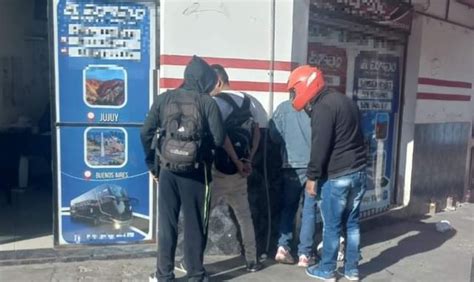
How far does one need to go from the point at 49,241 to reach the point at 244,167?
208cm

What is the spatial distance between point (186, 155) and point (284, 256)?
5.45ft

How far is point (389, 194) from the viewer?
7.40m

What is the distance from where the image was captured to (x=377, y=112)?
7.01m

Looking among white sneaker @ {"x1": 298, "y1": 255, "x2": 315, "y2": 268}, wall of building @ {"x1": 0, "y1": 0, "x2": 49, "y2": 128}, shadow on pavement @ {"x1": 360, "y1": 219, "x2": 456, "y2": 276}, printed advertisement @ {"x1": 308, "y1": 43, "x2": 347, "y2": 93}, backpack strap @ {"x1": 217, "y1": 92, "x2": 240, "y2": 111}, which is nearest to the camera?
backpack strap @ {"x1": 217, "y1": 92, "x2": 240, "y2": 111}

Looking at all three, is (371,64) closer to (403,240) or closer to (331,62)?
(331,62)

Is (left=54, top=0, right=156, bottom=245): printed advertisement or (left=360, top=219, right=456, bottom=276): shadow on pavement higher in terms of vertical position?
(left=54, top=0, right=156, bottom=245): printed advertisement

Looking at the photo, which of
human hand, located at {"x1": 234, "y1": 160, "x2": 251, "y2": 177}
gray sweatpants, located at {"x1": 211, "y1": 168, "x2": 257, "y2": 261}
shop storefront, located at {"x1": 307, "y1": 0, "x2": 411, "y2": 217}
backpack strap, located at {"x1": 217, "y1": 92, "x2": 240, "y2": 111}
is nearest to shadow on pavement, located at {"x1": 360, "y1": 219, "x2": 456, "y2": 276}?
shop storefront, located at {"x1": 307, "y1": 0, "x2": 411, "y2": 217}

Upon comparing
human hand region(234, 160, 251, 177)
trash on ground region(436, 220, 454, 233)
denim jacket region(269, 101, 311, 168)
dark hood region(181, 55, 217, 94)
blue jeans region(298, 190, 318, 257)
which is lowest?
trash on ground region(436, 220, 454, 233)

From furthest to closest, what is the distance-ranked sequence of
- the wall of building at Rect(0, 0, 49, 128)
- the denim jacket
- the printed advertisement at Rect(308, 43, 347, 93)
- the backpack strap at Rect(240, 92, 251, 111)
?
1. the wall of building at Rect(0, 0, 49, 128)
2. the printed advertisement at Rect(308, 43, 347, 93)
3. the denim jacket
4. the backpack strap at Rect(240, 92, 251, 111)

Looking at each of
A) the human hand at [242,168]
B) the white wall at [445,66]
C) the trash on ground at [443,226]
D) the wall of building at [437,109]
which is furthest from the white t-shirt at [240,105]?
the trash on ground at [443,226]

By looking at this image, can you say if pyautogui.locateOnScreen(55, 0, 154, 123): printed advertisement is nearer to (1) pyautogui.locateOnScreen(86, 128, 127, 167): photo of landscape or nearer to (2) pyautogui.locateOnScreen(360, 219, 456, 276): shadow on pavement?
(1) pyautogui.locateOnScreen(86, 128, 127, 167): photo of landscape

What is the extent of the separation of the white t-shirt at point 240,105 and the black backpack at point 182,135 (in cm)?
45

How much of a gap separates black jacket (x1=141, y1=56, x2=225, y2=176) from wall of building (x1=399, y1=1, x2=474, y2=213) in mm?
3750

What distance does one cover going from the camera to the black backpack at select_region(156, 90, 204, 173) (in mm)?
4152
